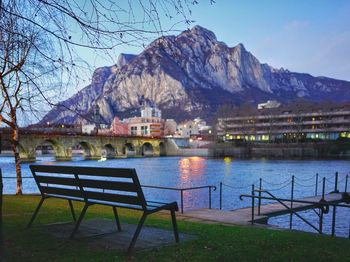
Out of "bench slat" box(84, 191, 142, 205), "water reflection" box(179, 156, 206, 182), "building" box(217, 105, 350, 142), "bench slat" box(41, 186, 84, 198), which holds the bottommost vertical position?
"water reflection" box(179, 156, 206, 182)

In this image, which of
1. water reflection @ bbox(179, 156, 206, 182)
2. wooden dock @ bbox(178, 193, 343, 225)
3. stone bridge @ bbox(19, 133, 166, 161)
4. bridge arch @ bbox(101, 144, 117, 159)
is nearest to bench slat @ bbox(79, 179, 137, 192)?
wooden dock @ bbox(178, 193, 343, 225)

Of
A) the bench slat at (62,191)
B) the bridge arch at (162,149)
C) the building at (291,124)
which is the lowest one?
the bridge arch at (162,149)

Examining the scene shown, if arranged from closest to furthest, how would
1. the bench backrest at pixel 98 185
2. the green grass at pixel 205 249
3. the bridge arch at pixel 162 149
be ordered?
the green grass at pixel 205 249 → the bench backrest at pixel 98 185 → the bridge arch at pixel 162 149

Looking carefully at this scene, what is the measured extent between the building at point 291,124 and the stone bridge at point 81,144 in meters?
30.9

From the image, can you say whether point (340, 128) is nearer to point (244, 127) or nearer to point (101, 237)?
point (244, 127)

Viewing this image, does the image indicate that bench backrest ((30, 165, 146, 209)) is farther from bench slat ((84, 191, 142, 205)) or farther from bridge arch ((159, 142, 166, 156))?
bridge arch ((159, 142, 166, 156))

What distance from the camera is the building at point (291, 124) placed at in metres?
116

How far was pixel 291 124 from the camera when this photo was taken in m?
124

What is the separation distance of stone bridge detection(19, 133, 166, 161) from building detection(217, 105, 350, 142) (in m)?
30.9

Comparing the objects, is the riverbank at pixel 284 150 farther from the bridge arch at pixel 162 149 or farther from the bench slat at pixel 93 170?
the bench slat at pixel 93 170

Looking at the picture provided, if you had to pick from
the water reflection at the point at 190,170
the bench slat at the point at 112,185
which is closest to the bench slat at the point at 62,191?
the bench slat at the point at 112,185

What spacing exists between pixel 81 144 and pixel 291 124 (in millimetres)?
69201

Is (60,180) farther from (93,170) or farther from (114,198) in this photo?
(114,198)

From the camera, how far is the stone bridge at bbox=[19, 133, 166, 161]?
92.8m
